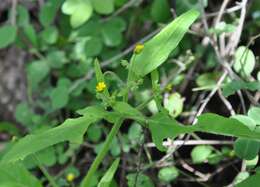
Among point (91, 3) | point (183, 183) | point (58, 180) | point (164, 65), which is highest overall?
point (91, 3)

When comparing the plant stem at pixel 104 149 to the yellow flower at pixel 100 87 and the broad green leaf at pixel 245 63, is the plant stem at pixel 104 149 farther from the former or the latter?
the broad green leaf at pixel 245 63

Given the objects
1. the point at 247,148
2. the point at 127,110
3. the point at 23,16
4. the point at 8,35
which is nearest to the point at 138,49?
Answer: the point at 127,110

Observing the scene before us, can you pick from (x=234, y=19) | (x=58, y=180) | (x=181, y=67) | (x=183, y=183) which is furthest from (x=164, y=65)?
(x=58, y=180)

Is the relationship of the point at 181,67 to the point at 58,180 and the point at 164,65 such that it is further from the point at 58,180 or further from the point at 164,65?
the point at 58,180

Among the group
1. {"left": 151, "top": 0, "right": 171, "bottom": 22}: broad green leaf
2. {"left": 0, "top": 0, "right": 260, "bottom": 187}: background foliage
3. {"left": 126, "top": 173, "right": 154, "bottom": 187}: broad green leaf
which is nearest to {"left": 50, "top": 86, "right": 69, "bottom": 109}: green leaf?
{"left": 0, "top": 0, "right": 260, "bottom": 187}: background foliage

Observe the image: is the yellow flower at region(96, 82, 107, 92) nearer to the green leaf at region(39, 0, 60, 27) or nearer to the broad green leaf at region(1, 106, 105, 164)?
the broad green leaf at region(1, 106, 105, 164)

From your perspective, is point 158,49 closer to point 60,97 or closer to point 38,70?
point 60,97

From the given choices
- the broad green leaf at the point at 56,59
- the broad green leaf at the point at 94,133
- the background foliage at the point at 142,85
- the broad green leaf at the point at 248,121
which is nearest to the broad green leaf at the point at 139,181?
the background foliage at the point at 142,85
